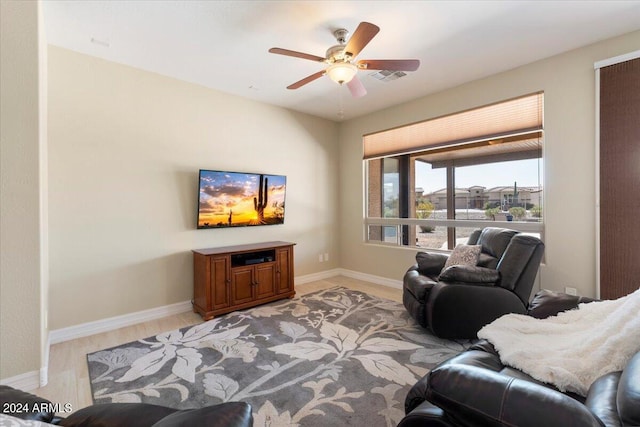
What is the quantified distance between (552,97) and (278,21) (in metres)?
3.00

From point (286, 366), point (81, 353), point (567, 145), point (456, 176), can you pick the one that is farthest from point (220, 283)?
point (567, 145)

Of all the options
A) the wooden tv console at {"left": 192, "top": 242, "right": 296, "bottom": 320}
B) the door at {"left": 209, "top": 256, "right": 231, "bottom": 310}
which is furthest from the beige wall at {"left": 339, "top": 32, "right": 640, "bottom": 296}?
the door at {"left": 209, "top": 256, "right": 231, "bottom": 310}

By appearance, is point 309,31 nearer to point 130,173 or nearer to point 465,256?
point 130,173

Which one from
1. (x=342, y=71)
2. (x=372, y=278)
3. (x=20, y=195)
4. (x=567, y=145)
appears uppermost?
(x=342, y=71)

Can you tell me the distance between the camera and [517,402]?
32.8 inches

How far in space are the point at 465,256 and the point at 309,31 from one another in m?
2.73

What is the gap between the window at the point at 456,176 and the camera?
3.53 m

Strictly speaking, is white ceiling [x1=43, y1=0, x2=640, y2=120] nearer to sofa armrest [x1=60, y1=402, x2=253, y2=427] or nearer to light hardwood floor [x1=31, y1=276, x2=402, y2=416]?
sofa armrest [x1=60, y1=402, x2=253, y2=427]

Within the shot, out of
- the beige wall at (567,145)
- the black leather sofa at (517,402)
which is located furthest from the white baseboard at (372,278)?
the black leather sofa at (517,402)

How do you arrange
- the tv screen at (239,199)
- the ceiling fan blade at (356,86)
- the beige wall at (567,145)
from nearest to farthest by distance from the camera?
1. the ceiling fan blade at (356,86)
2. the beige wall at (567,145)
3. the tv screen at (239,199)

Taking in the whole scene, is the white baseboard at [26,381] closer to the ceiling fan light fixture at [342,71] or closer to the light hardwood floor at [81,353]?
the light hardwood floor at [81,353]

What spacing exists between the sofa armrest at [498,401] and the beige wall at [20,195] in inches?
104

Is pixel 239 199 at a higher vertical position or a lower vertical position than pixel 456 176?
lower

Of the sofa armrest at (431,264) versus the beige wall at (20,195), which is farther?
the sofa armrest at (431,264)
